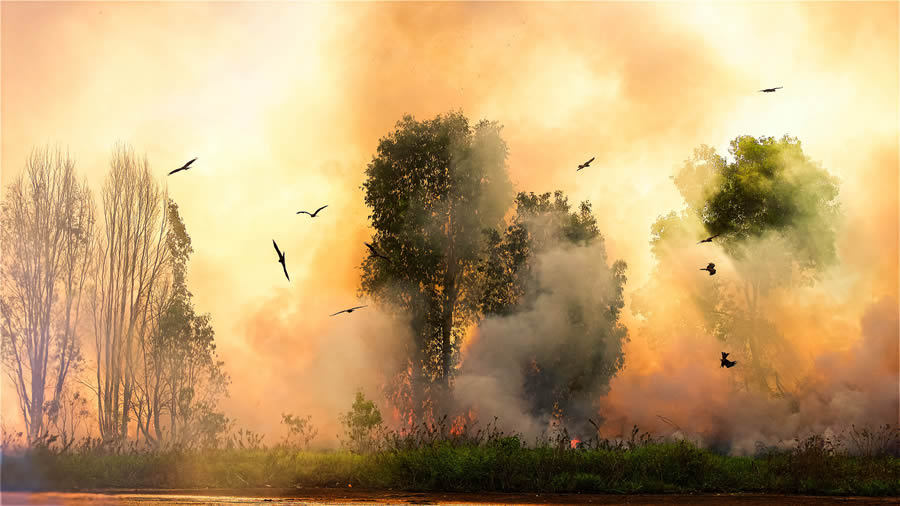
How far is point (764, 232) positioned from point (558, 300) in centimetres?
946

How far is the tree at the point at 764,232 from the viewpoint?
33844 mm

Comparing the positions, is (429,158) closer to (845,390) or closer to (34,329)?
(34,329)

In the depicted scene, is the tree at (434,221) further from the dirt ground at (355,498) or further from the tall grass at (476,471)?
the dirt ground at (355,498)

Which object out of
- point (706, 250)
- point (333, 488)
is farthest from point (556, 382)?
point (333, 488)

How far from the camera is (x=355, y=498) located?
1675 centimetres

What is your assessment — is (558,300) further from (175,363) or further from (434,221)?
(175,363)

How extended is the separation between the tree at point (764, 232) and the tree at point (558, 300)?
5.03 meters

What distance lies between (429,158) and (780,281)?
16065mm

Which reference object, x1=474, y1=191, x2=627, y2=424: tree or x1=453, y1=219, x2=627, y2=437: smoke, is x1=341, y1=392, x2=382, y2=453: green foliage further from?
x1=474, y1=191, x2=627, y2=424: tree

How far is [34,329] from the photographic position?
28.8m

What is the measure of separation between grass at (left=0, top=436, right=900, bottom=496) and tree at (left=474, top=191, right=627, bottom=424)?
480 inches

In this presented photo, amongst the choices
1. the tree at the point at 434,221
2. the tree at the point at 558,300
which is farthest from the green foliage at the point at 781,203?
the tree at the point at 434,221

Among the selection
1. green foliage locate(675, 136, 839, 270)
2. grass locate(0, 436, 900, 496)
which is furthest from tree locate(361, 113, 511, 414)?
grass locate(0, 436, 900, 496)

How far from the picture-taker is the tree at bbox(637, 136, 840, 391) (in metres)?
33.8
